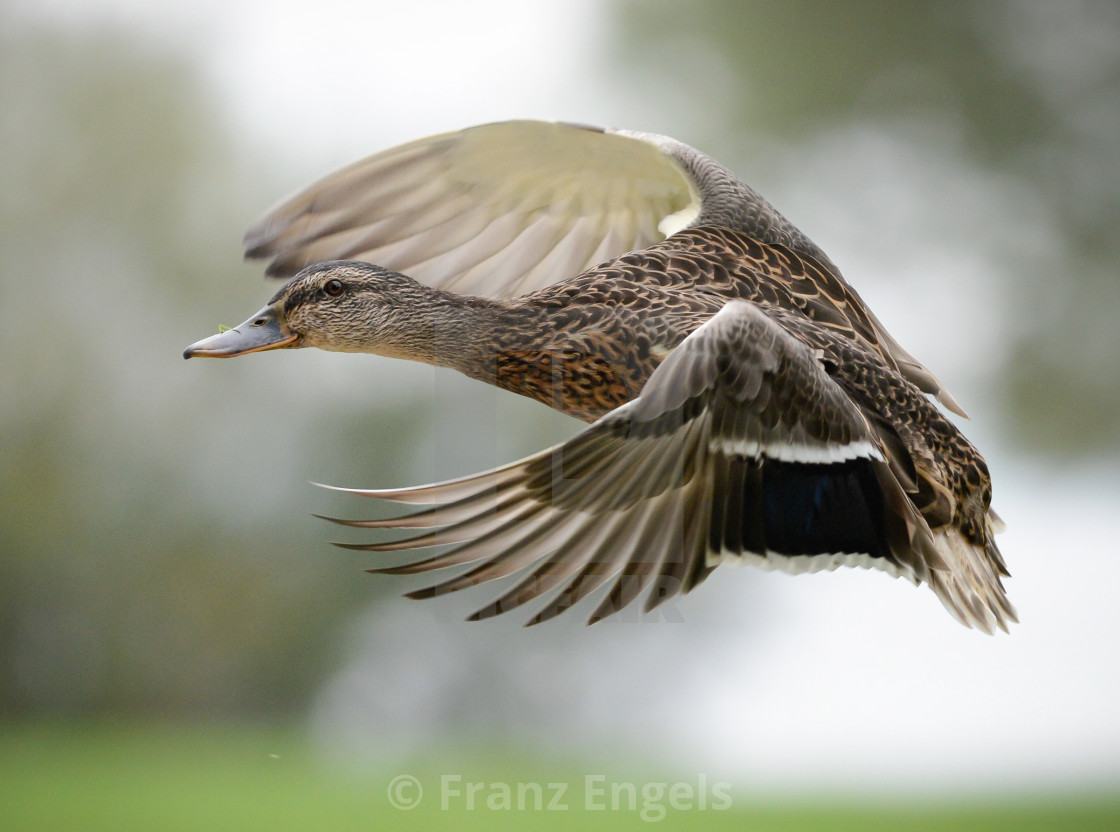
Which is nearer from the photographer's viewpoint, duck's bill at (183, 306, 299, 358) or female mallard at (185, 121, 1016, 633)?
female mallard at (185, 121, 1016, 633)

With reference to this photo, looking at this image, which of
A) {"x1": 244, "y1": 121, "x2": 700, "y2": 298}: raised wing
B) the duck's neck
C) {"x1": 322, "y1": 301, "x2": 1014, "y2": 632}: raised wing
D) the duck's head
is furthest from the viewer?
{"x1": 244, "y1": 121, "x2": 700, "y2": 298}: raised wing

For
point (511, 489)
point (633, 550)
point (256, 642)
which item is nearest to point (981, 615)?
point (633, 550)

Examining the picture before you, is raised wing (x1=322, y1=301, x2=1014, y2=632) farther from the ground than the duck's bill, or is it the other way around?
the duck's bill

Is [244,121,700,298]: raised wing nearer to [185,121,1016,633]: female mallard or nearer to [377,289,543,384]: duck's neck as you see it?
[185,121,1016,633]: female mallard

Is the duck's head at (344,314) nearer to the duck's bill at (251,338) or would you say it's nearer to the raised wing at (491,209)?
the duck's bill at (251,338)

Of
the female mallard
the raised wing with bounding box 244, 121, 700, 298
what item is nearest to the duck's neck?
the female mallard

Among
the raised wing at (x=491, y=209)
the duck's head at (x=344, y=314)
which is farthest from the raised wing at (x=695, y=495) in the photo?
the raised wing at (x=491, y=209)

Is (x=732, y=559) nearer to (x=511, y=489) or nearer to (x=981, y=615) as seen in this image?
(x=511, y=489)

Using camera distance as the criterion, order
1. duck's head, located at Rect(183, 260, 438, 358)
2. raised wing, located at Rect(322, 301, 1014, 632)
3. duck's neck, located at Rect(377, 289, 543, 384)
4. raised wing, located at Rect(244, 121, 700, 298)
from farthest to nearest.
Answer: raised wing, located at Rect(244, 121, 700, 298) < duck's head, located at Rect(183, 260, 438, 358) < duck's neck, located at Rect(377, 289, 543, 384) < raised wing, located at Rect(322, 301, 1014, 632)
